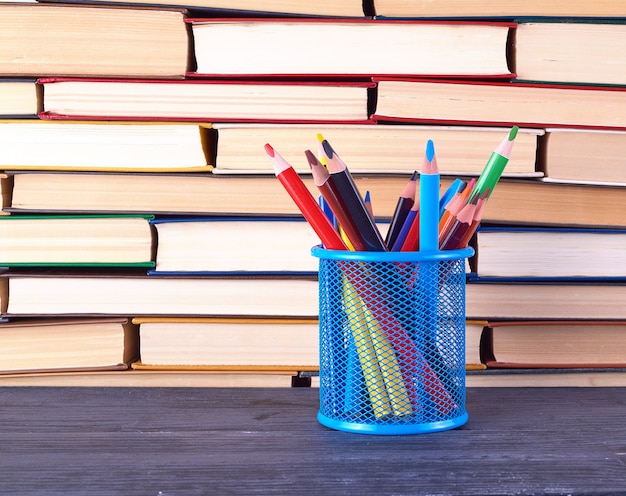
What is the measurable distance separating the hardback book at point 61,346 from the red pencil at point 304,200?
1.07 feet

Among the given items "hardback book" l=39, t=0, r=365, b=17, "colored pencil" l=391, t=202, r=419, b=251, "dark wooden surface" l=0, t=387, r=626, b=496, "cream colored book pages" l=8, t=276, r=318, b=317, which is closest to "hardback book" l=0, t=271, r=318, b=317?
"cream colored book pages" l=8, t=276, r=318, b=317

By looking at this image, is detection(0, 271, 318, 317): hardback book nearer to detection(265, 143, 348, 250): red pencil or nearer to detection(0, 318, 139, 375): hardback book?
detection(0, 318, 139, 375): hardback book

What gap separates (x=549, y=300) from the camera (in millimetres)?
918

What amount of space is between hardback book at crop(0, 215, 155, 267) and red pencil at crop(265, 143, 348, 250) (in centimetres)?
28

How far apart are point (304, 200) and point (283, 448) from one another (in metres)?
0.22

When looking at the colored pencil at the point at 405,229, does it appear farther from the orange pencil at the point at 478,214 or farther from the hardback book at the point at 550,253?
the hardback book at the point at 550,253

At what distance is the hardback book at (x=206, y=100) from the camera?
0.90 metres

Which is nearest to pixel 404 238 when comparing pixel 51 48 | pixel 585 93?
pixel 585 93

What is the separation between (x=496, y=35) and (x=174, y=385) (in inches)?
22.8

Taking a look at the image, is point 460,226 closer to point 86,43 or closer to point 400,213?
point 400,213

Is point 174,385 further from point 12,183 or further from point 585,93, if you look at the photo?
point 585,93

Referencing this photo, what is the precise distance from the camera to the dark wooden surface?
0.57 metres

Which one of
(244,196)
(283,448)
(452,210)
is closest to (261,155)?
(244,196)

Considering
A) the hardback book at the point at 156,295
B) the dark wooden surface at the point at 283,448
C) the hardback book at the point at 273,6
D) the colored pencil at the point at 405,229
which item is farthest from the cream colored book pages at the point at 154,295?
the hardback book at the point at 273,6
